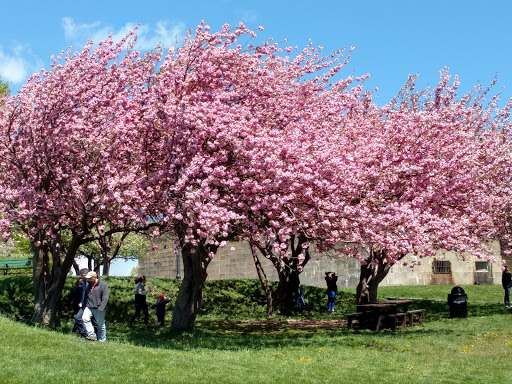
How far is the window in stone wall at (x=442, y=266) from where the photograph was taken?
131 ft

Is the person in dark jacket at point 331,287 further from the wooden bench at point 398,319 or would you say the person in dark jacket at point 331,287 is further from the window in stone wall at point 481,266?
the window in stone wall at point 481,266

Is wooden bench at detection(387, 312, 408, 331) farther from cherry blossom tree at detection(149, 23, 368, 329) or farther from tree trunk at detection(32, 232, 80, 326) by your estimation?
tree trunk at detection(32, 232, 80, 326)

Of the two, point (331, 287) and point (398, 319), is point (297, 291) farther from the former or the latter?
point (398, 319)

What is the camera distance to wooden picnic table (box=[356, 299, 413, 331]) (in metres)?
20.8

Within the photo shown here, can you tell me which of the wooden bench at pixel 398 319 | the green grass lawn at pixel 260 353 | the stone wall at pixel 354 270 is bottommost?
the green grass lawn at pixel 260 353

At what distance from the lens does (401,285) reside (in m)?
39.2

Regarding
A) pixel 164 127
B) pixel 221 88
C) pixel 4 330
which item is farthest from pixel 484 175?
pixel 4 330

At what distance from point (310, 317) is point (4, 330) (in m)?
14.6

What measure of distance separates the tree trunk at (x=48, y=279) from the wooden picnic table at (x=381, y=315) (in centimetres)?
967

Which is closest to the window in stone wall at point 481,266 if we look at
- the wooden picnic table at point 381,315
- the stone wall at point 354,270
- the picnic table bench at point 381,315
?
the stone wall at point 354,270

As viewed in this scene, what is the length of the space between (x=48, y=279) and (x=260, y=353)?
9.08 m

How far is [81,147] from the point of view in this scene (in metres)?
18.8

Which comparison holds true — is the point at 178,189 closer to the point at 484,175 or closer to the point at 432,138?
the point at 432,138

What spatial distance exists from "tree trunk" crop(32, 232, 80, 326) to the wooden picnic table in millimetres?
9668
